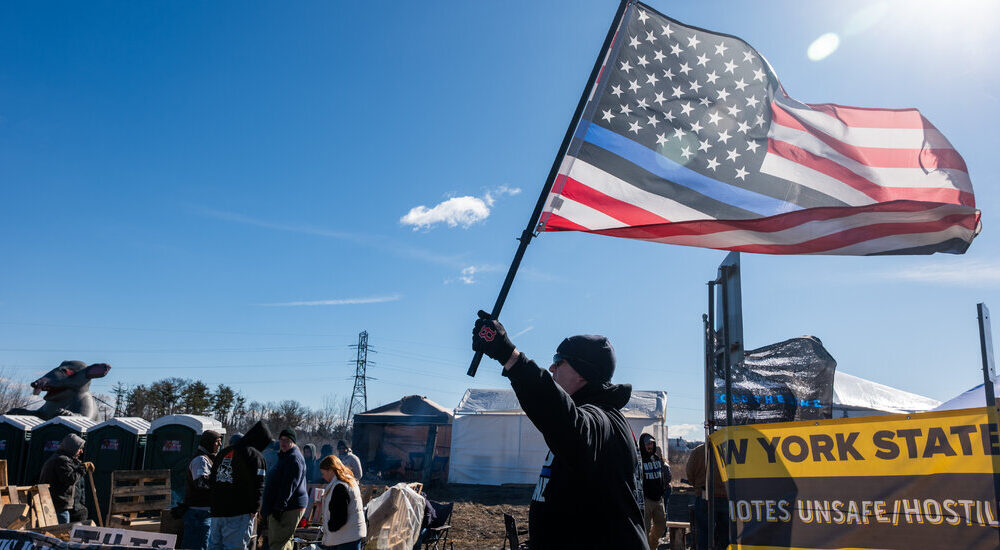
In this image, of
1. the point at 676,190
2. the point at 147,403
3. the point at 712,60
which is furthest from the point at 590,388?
the point at 147,403

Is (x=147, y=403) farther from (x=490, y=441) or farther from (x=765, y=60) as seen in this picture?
(x=765, y=60)

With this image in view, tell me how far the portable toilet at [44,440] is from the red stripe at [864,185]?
13.5 metres

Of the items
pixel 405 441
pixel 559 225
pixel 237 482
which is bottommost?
pixel 405 441

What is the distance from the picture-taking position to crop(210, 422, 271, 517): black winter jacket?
22.1 ft

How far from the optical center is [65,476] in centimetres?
841

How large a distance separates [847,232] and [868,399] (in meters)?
17.3

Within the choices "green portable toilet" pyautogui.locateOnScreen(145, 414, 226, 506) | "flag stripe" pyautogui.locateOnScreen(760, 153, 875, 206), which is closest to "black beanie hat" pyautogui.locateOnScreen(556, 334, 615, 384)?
"flag stripe" pyautogui.locateOnScreen(760, 153, 875, 206)

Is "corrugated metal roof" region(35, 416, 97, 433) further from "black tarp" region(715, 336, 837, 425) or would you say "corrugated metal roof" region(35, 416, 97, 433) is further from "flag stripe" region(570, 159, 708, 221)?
"flag stripe" region(570, 159, 708, 221)

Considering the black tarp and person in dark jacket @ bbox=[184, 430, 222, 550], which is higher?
the black tarp

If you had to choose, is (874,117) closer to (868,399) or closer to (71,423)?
(71,423)

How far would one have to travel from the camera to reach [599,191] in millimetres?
4383

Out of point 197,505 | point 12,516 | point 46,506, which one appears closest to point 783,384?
point 197,505

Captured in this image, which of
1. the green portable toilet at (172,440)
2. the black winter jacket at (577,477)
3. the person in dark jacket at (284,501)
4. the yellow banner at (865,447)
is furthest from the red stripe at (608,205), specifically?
the green portable toilet at (172,440)

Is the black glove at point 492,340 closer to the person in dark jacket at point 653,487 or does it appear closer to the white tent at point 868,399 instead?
the person in dark jacket at point 653,487
